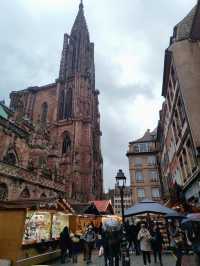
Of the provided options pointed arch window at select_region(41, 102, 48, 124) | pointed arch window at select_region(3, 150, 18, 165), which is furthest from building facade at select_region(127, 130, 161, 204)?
pointed arch window at select_region(41, 102, 48, 124)

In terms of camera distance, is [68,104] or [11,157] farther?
[68,104]

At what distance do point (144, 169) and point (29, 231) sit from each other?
98.6ft

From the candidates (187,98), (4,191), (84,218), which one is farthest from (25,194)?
(187,98)

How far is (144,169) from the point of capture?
37781 mm

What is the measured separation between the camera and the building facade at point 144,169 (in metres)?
36.1

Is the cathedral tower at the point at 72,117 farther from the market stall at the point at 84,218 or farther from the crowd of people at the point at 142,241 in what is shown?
the crowd of people at the point at 142,241

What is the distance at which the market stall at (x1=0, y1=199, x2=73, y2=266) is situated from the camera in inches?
361

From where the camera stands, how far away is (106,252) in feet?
25.8

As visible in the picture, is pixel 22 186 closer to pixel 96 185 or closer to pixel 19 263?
pixel 19 263

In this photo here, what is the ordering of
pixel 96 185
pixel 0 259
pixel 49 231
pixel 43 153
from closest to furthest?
pixel 0 259 → pixel 49 231 → pixel 43 153 → pixel 96 185

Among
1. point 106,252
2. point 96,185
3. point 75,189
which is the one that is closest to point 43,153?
point 75,189

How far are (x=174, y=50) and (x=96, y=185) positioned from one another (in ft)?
121

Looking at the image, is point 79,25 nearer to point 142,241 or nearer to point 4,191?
point 4,191

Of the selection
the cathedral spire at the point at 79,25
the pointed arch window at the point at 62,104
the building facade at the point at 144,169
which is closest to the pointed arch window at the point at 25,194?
the building facade at the point at 144,169
